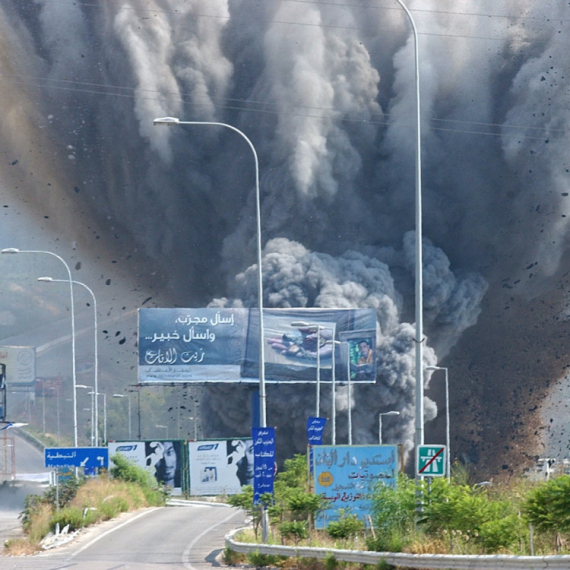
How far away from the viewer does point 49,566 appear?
2636 centimetres

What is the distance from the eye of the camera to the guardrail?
17.2 metres

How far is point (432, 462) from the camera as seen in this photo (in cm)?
2200

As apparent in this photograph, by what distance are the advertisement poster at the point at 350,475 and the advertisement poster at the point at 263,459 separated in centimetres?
149

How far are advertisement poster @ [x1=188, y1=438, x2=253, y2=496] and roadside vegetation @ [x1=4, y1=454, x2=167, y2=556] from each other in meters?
6.05

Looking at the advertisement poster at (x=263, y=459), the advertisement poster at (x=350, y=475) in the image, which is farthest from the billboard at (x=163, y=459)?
the advertisement poster at (x=350, y=475)

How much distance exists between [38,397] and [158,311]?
291 ft

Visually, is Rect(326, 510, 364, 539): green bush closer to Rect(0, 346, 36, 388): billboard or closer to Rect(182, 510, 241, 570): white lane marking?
Rect(182, 510, 241, 570): white lane marking

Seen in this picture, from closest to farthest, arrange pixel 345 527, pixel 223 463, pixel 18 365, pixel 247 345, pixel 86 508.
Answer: pixel 345 527 → pixel 86 508 → pixel 223 463 → pixel 247 345 → pixel 18 365

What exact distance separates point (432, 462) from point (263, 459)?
7372 mm

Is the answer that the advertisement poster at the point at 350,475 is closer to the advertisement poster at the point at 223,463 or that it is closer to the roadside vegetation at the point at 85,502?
the roadside vegetation at the point at 85,502

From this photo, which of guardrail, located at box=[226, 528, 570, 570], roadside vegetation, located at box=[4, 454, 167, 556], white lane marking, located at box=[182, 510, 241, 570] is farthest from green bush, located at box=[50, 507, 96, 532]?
guardrail, located at box=[226, 528, 570, 570]

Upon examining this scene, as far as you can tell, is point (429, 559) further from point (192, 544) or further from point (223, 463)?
point (223, 463)

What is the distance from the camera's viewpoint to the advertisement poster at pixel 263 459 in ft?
93.3

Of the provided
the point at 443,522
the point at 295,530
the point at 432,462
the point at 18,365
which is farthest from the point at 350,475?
the point at 18,365
